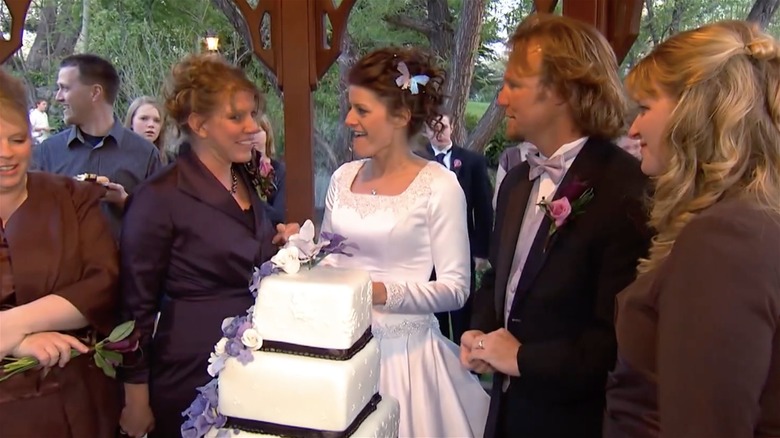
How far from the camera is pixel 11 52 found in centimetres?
263

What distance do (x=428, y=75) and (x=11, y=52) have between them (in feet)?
5.46

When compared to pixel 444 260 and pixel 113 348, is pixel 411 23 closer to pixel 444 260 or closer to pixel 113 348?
pixel 444 260

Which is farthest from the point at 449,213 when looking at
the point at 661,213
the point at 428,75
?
the point at 661,213

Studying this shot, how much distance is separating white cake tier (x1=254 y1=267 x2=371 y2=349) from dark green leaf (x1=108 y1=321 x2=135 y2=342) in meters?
0.56

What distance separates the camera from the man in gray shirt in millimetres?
3018

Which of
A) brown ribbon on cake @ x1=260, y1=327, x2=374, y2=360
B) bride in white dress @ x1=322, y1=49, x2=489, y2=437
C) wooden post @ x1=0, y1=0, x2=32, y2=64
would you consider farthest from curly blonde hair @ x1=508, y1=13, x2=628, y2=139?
wooden post @ x1=0, y1=0, x2=32, y2=64

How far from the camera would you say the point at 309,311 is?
4.17 feet

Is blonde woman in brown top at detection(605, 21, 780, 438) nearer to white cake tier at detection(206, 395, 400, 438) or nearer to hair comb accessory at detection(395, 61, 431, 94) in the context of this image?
white cake tier at detection(206, 395, 400, 438)

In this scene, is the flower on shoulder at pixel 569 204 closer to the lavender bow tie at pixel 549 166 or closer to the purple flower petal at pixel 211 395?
the lavender bow tie at pixel 549 166

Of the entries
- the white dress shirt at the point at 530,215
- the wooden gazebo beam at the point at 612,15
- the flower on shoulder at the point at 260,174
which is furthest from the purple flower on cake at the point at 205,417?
the wooden gazebo beam at the point at 612,15

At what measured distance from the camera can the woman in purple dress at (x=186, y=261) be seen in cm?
181

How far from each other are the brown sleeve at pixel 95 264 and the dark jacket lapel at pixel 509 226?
3.21 feet

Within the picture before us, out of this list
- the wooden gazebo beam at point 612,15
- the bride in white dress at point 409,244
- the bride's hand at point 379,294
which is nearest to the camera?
the bride's hand at point 379,294

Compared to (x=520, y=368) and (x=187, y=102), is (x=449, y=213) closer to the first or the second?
(x=520, y=368)
